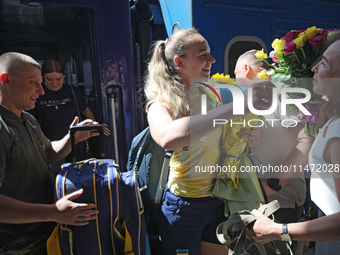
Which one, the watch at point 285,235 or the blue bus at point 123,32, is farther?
the blue bus at point 123,32

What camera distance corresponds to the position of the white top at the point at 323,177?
1.15m

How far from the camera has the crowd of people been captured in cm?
117

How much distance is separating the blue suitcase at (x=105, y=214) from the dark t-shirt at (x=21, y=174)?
0.15 meters

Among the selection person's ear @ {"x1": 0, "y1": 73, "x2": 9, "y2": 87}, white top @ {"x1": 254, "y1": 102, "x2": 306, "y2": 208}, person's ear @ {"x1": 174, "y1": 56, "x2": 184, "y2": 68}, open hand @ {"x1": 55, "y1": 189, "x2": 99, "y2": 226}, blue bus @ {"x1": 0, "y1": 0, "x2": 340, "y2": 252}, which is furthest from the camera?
blue bus @ {"x1": 0, "y1": 0, "x2": 340, "y2": 252}

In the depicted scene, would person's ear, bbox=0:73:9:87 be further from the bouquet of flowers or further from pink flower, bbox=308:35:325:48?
pink flower, bbox=308:35:325:48

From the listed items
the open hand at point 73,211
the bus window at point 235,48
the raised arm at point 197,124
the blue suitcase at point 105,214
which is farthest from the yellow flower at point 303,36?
the bus window at point 235,48

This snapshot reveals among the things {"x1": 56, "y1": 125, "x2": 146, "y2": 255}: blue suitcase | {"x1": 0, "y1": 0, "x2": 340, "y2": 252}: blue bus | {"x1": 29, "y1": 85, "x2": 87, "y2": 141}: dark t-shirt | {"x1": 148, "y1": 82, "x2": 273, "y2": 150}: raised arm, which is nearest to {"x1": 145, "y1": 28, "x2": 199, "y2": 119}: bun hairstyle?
{"x1": 148, "y1": 82, "x2": 273, "y2": 150}: raised arm

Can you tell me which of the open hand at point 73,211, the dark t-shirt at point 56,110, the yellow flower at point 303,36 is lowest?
the open hand at point 73,211

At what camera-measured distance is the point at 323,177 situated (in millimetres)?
1234

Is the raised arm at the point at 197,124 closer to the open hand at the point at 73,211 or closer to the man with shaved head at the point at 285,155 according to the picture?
the open hand at the point at 73,211

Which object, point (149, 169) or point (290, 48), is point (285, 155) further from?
point (149, 169)

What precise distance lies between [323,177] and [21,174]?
4.49 feet

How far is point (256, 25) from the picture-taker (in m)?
3.25

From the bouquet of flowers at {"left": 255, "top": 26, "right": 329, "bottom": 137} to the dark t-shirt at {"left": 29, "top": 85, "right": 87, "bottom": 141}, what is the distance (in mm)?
1964
